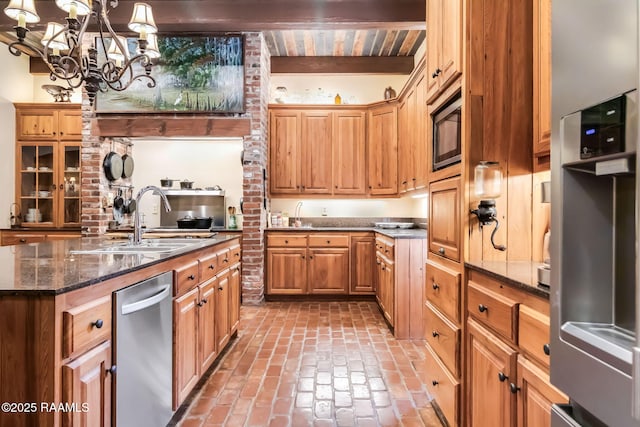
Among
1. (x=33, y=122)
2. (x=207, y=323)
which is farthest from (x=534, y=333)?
(x=33, y=122)

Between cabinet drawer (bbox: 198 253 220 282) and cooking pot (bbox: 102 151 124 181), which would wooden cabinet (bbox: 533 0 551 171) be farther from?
cooking pot (bbox: 102 151 124 181)

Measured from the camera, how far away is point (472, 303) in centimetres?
158

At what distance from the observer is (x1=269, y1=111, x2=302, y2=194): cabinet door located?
4874 mm

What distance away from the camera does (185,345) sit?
6.54ft

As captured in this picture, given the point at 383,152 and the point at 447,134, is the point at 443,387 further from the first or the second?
the point at 383,152

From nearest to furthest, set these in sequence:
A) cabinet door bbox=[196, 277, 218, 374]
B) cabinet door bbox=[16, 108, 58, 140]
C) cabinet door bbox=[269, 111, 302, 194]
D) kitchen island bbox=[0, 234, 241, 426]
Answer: kitchen island bbox=[0, 234, 241, 426]
cabinet door bbox=[196, 277, 218, 374]
cabinet door bbox=[269, 111, 302, 194]
cabinet door bbox=[16, 108, 58, 140]

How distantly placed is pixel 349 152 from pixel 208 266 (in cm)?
301

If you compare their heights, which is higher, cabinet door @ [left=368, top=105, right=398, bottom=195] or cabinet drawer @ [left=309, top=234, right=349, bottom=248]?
cabinet door @ [left=368, top=105, right=398, bottom=195]

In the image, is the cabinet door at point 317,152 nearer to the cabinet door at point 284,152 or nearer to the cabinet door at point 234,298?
the cabinet door at point 284,152

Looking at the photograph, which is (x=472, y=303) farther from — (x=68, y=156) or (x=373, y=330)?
(x=68, y=156)

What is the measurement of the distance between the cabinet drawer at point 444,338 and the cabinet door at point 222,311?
1.48 meters

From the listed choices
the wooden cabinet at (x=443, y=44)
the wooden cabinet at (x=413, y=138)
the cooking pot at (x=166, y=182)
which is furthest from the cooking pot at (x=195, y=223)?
the wooden cabinet at (x=443, y=44)

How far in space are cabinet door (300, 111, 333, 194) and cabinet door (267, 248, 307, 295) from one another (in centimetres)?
95

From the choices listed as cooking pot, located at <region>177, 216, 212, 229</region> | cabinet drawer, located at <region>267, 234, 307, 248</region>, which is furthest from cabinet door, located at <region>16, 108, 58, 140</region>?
cabinet drawer, located at <region>267, 234, 307, 248</region>
